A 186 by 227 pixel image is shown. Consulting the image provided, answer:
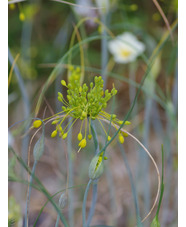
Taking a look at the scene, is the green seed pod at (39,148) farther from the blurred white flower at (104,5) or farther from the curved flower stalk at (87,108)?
the blurred white flower at (104,5)

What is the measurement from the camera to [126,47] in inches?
25.2

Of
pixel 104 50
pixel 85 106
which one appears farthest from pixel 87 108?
pixel 104 50

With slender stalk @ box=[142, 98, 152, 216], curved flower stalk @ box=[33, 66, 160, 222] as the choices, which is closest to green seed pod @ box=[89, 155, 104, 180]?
curved flower stalk @ box=[33, 66, 160, 222]

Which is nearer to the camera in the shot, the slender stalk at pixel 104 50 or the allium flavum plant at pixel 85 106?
the allium flavum plant at pixel 85 106

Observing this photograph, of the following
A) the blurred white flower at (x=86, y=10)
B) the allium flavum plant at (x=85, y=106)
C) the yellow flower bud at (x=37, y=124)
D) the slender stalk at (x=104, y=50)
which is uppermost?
the blurred white flower at (x=86, y=10)

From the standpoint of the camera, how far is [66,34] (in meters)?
0.60

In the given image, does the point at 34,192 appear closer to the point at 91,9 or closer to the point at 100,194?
the point at 100,194

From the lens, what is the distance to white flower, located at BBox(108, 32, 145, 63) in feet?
1.99

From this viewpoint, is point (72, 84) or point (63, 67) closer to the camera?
point (72, 84)

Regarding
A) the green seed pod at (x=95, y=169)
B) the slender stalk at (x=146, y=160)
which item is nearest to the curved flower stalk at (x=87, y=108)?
the green seed pod at (x=95, y=169)

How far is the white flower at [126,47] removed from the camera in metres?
0.61

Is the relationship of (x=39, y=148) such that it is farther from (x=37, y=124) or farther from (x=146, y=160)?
(x=146, y=160)
